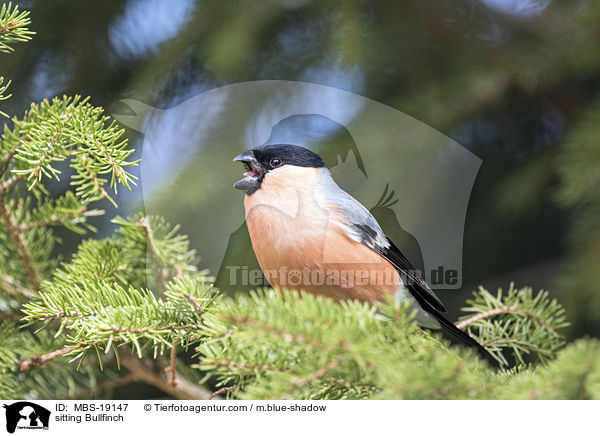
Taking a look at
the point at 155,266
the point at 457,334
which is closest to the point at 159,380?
the point at 155,266

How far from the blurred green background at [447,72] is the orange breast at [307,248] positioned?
1.14ft

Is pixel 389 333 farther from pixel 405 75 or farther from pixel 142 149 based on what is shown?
pixel 405 75

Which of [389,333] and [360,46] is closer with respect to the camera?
[389,333]

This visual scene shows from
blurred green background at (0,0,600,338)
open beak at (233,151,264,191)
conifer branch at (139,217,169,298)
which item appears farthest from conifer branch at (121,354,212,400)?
open beak at (233,151,264,191)

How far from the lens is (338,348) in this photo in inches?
23.5

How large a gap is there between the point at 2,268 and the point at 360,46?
933 millimetres

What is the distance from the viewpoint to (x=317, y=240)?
88 centimetres

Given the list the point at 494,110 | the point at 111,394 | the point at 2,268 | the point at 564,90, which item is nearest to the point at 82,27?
the point at 2,268

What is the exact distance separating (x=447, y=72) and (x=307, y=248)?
0.68m

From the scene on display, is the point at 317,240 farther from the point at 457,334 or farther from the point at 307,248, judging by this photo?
the point at 457,334

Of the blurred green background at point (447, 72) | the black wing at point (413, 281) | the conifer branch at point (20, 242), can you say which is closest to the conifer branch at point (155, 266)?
the blurred green background at point (447, 72)

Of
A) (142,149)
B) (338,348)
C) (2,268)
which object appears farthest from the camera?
(2,268)
